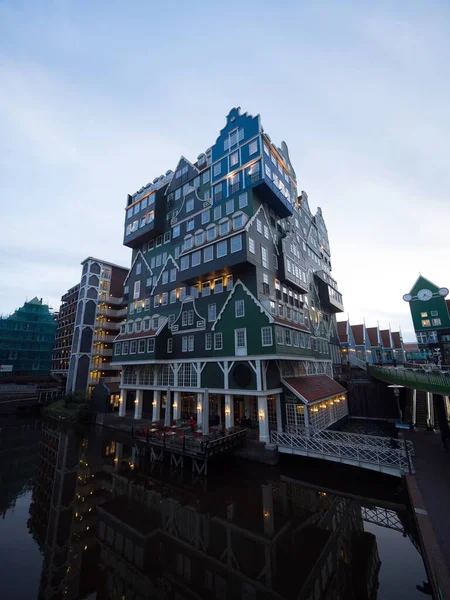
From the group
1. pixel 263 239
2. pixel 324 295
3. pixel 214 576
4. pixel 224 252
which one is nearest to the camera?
pixel 214 576

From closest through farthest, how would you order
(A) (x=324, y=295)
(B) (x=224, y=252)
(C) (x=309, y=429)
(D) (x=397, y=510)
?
1. (D) (x=397, y=510)
2. (C) (x=309, y=429)
3. (B) (x=224, y=252)
4. (A) (x=324, y=295)

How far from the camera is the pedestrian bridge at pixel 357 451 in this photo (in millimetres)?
18688

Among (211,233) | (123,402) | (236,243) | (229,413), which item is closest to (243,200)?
(211,233)

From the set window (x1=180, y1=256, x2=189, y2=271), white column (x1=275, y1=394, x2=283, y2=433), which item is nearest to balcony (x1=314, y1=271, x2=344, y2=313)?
window (x1=180, y1=256, x2=189, y2=271)

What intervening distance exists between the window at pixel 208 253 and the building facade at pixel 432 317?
28.4 meters

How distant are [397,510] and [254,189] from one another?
102ft

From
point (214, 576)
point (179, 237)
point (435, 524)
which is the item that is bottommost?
point (214, 576)

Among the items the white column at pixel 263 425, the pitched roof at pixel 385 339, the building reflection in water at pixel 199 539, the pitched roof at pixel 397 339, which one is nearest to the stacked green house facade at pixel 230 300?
the white column at pixel 263 425

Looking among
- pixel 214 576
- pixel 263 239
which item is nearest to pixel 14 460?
pixel 214 576

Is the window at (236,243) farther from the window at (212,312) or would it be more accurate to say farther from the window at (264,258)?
the window at (212,312)

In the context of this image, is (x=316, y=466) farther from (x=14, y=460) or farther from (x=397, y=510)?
(x=14, y=460)

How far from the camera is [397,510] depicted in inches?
649

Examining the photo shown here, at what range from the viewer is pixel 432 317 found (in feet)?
129

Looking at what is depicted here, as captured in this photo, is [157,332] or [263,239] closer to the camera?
[263,239]
